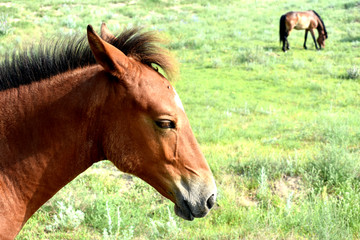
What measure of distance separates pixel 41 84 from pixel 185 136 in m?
0.93

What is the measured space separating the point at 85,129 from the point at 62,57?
0.51 meters

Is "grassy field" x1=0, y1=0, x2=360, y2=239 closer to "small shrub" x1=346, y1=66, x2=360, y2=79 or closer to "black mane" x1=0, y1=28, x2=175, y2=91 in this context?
"small shrub" x1=346, y1=66, x2=360, y2=79

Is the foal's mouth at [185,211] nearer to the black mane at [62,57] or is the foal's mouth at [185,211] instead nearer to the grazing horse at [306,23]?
the black mane at [62,57]

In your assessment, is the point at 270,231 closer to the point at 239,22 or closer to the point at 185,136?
the point at 185,136

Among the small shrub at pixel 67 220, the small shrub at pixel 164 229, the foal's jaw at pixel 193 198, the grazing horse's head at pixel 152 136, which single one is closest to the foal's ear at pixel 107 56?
the grazing horse's head at pixel 152 136

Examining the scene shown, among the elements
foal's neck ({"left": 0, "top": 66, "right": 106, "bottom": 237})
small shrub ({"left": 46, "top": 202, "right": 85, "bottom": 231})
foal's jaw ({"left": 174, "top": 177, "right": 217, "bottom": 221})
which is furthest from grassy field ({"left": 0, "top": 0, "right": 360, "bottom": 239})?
foal's jaw ({"left": 174, "top": 177, "right": 217, "bottom": 221})

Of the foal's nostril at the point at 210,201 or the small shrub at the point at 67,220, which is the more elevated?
the foal's nostril at the point at 210,201

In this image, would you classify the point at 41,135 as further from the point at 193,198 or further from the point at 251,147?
the point at 251,147

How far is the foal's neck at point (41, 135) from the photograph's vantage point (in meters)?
2.04

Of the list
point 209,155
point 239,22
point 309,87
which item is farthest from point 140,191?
point 239,22

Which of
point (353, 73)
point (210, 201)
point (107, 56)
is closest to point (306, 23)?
point (353, 73)

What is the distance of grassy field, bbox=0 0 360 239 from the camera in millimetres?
3635

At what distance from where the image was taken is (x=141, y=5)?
25.9m

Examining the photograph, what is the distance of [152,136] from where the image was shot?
6.88ft
